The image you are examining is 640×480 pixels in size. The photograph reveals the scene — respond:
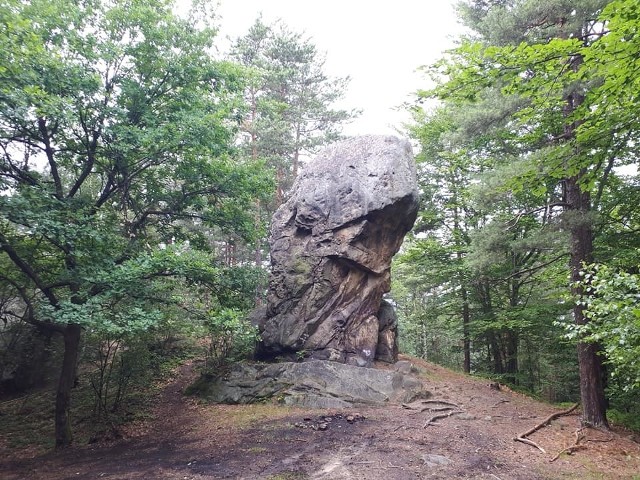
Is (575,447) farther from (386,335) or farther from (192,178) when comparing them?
(192,178)

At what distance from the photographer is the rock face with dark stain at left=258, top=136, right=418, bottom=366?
1103 cm

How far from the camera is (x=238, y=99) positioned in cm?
943

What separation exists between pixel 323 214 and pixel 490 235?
4.57 metres

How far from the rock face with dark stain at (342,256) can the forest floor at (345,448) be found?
2.29 m

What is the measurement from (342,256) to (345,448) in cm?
557

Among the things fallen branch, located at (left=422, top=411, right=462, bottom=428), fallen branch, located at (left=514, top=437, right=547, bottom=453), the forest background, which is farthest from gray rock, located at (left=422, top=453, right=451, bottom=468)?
the forest background

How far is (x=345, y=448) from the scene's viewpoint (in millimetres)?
6430

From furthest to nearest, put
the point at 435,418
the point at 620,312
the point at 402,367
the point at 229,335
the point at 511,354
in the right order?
the point at 511,354 < the point at 402,367 < the point at 229,335 < the point at 435,418 < the point at 620,312

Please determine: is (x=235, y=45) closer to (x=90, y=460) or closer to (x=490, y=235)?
(x=490, y=235)

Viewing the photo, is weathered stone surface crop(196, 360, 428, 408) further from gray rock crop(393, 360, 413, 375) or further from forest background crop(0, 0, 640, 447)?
forest background crop(0, 0, 640, 447)

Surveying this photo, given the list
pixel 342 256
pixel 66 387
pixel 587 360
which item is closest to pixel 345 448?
pixel 587 360

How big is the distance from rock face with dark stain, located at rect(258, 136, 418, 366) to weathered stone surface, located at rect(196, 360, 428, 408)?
0.74m

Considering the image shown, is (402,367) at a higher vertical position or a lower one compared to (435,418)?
higher

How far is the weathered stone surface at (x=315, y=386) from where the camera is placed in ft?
30.4
